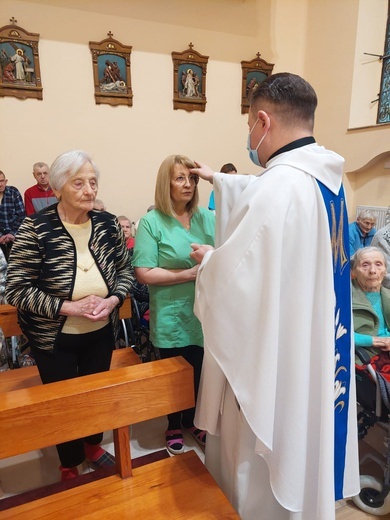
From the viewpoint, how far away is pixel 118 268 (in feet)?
6.39

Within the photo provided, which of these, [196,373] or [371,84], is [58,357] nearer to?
[196,373]

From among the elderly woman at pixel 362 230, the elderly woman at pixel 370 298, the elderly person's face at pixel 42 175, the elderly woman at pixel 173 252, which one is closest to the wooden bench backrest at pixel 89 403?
the elderly woman at pixel 173 252

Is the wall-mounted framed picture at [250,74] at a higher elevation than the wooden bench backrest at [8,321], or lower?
higher

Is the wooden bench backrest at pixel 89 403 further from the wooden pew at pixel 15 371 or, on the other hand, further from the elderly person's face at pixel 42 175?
the elderly person's face at pixel 42 175

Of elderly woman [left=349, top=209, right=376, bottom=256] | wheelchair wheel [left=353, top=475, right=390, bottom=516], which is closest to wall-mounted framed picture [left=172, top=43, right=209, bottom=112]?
elderly woman [left=349, top=209, right=376, bottom=256]

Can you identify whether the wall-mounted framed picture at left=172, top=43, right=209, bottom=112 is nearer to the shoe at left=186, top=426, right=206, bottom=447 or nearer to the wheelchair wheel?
the shoe at left=186, top=426, right=206, bottom=447

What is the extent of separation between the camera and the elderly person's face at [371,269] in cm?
243

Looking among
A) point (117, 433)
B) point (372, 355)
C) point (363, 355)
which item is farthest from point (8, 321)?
point (372, 355)

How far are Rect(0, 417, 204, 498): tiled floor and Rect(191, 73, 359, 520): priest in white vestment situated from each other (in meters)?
1.13

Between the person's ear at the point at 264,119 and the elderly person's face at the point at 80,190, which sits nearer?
→ the person's ear at the point at 264,119

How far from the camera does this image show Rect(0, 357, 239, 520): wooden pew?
47.4 inches

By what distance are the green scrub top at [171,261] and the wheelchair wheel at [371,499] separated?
1104 mm

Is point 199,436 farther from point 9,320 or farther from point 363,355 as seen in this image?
point 9,320

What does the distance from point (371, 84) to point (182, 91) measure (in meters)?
2.95
